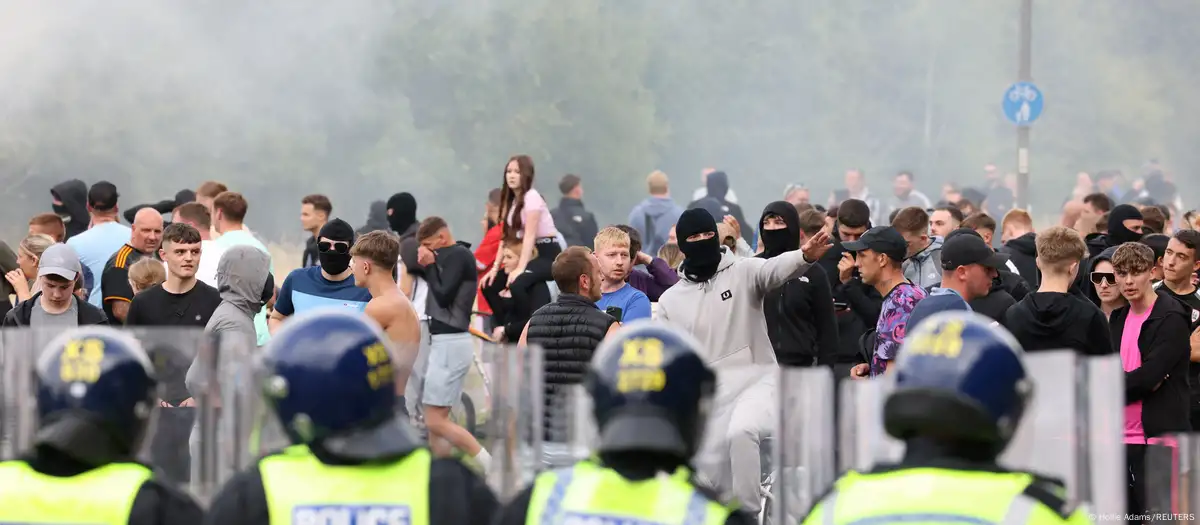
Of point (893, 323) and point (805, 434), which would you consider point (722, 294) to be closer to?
point (893, 323)

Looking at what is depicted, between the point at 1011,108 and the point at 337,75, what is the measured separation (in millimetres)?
12847

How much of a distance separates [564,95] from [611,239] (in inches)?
876

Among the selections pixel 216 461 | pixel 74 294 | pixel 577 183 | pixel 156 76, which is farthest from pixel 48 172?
pixel 216 461

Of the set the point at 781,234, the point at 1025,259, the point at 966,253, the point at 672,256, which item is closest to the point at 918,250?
the point at 781,234

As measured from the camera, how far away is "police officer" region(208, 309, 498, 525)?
3.46 meters

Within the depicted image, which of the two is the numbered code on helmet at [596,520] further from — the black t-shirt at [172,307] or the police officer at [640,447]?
the black t-shirt at [172,307]

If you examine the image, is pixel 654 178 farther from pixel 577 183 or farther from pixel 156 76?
pixel 156 76

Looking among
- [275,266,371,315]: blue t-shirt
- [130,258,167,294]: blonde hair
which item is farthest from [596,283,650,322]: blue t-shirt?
[130,258,167,294]: blonde hair

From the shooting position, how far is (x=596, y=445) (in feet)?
11.3

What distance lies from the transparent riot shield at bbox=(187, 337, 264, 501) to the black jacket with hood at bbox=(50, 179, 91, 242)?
26.0 feet

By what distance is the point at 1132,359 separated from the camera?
733 cm

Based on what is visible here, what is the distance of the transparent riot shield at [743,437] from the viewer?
5.11 meters

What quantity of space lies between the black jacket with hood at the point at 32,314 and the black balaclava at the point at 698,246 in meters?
3.03

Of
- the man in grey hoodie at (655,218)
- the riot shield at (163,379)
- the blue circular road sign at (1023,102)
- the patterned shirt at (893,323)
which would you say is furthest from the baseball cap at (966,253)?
the blue circular road sign at (1023,102)
